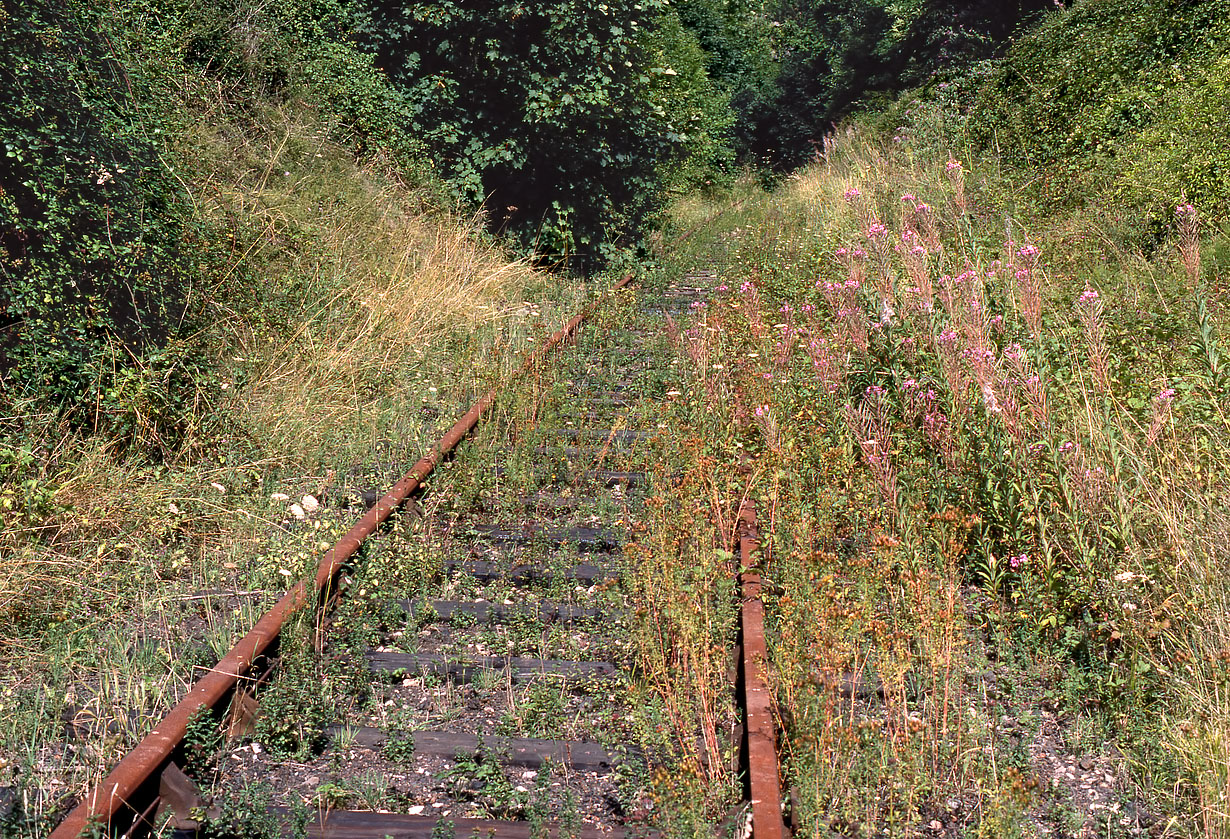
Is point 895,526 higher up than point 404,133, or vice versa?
point 404,133

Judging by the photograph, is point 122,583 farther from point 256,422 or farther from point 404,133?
point 404,133

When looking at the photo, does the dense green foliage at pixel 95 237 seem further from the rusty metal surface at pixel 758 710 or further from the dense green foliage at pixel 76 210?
the rusty metal surface at pixel 758 710

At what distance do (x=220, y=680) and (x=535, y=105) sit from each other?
10240 millimetres

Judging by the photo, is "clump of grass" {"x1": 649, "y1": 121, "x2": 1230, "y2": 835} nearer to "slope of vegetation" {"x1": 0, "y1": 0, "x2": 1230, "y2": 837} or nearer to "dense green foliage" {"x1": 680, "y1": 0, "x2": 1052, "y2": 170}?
"slope of vegetation" {"x1": 0, "y1": 0, "x2": 1230, "y2": 837}

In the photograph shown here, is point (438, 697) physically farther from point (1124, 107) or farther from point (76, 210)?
point (1124, 107)

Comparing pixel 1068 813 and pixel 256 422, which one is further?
pixel 256 422

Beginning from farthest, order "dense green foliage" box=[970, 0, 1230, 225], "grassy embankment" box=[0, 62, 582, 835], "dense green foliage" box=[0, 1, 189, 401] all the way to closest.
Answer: "dense green foliage" box=[970, 0, 1230, 225] < "dense green foliage" box=[0, 1, 189, 401] < "grassy embankment" box=[0, 62, 582, 835]

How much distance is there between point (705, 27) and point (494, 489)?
38835 mm

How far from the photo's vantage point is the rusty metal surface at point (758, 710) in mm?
2801

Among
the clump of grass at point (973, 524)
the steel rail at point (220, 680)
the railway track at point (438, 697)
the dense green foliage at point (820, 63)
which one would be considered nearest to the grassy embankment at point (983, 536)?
the clump of grass at point (973, 524)

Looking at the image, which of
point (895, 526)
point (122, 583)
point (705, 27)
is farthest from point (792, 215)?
point (705, 27)

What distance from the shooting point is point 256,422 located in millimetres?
6453

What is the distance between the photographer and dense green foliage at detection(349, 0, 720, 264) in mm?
12594

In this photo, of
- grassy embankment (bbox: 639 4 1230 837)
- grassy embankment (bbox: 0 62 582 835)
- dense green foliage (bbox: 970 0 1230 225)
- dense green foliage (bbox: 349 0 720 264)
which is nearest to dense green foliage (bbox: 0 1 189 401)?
grassy embankment (bbox: 0 62 582 835)
